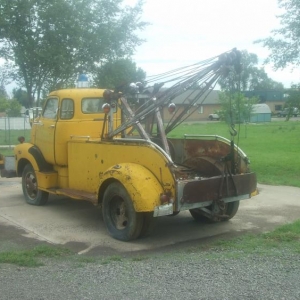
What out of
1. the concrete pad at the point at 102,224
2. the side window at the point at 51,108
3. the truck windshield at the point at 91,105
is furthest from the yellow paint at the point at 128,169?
the side window at the point at 51,108

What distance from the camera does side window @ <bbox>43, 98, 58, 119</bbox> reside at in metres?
11.1

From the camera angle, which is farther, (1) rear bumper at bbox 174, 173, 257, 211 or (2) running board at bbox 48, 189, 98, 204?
(2) running board at bbox 48, 189, 98, 204

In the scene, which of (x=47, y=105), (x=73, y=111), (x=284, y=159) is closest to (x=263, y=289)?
(x=73, y=111)

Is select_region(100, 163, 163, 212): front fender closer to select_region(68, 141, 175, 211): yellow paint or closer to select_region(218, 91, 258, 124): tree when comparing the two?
select_region(68, 141, 175, 211): yellow paint

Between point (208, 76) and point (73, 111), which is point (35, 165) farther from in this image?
point (208, 76)

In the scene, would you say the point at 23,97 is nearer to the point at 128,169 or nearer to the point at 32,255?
the point at 128,169

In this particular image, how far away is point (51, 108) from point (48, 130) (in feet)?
1.57

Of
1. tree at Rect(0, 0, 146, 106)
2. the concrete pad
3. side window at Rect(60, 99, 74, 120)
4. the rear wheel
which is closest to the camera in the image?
the concrete pad

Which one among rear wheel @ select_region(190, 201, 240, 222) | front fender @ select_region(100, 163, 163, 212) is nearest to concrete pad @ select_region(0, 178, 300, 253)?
rear wheel @ select_region(190, 201, 240, 222)

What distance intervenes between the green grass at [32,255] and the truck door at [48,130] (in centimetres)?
313

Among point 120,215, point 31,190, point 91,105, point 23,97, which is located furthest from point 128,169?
point 23,97

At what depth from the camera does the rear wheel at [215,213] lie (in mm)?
9229

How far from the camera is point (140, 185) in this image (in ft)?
27.0

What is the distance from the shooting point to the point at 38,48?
20.2 meters
